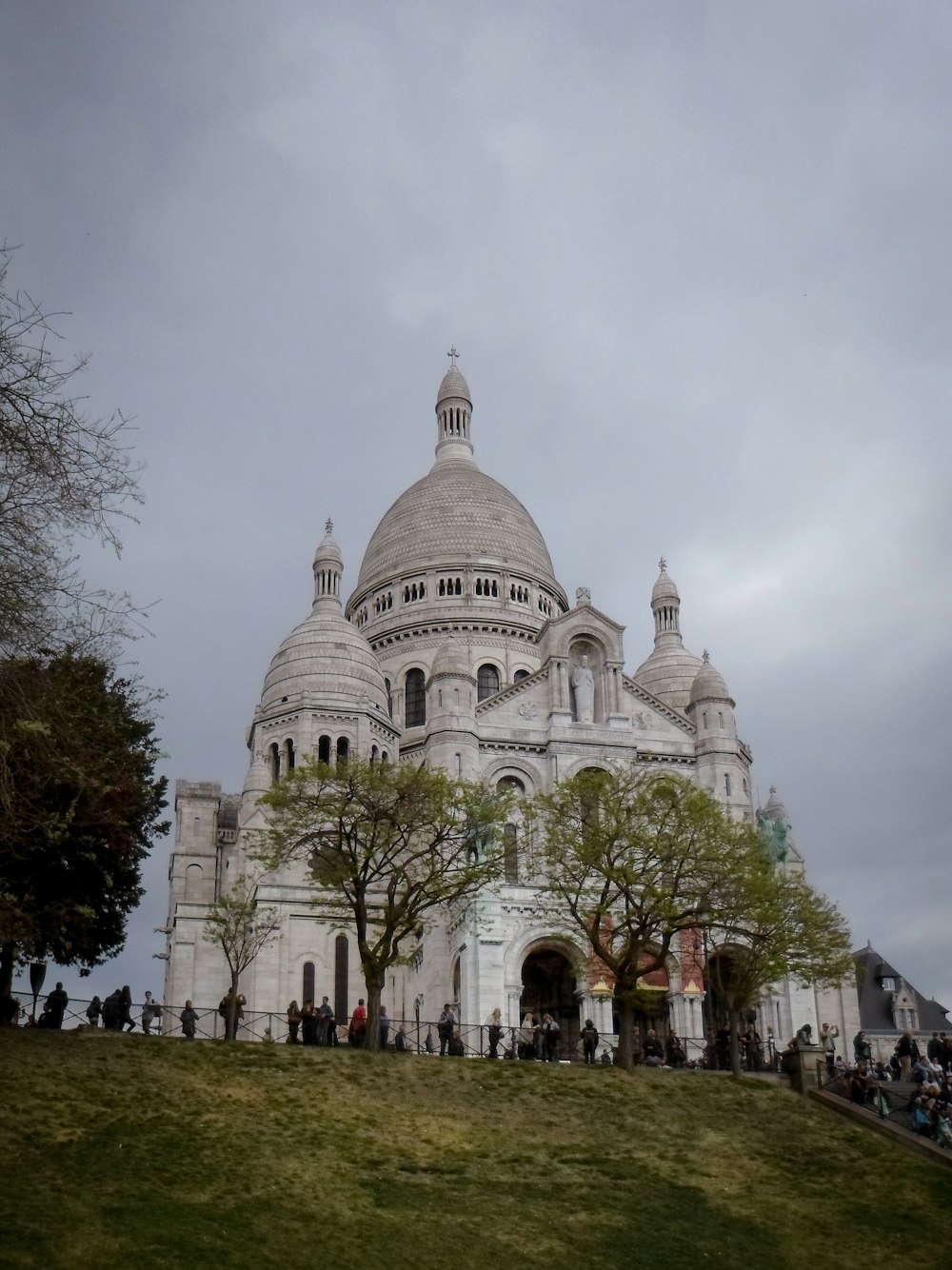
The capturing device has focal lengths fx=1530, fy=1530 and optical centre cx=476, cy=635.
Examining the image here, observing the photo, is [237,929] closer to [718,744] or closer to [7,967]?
[7,967]

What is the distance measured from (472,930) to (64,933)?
1804cm

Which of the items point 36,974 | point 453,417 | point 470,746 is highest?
point 453,417

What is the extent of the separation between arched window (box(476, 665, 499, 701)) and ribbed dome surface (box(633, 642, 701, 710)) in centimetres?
703

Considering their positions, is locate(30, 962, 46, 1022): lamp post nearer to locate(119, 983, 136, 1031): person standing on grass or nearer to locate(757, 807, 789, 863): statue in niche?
locate(119, 983, 136, 1031): person standing on grass

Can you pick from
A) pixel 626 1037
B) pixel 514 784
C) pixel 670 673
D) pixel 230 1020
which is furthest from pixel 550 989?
pixel 670 673

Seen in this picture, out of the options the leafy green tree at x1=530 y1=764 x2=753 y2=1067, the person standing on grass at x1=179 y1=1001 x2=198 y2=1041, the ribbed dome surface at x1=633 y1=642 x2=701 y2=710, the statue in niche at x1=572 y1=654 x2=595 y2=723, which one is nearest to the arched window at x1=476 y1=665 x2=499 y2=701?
the ribbed dome surface at x1=633 y1=642 x2=701 y2=710

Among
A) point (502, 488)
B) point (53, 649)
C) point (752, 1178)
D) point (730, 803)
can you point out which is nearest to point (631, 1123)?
point (752, 1178)

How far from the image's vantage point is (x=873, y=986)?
263 feet

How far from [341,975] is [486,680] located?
21.5 meters

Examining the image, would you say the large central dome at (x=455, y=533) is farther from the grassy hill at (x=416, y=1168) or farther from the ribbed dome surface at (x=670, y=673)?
the grassy hill at (x=416, y=1168)

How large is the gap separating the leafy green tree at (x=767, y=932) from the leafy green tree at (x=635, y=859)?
1.91 feet

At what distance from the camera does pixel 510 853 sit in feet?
156

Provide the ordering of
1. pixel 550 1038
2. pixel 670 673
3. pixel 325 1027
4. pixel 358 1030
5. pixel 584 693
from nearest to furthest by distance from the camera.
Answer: pixel 325 1027, pixel 358 1030, pixel 550 1038, pixel 584 693, pixel 670 673

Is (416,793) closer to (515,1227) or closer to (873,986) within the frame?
(515,1227)
